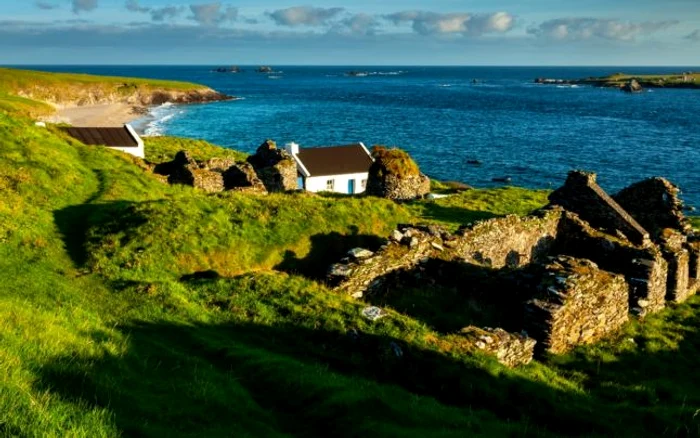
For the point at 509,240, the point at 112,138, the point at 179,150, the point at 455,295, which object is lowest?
the point at 455,295

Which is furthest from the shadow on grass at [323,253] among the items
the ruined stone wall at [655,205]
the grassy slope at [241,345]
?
the ruined stone wall at [655,205]

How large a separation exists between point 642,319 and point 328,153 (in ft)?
151

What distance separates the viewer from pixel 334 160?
63312 mm

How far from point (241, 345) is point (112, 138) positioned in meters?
55.4

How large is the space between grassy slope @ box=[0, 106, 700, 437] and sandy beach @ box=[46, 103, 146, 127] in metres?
120

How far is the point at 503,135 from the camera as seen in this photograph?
13800 cm

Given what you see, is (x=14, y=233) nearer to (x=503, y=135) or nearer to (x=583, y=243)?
(x=583, y=243)

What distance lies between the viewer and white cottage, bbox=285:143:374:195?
6003 centimetres

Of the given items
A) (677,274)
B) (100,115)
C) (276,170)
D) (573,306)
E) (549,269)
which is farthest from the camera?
(100,115)

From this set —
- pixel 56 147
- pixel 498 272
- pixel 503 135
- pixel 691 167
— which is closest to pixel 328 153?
pixel 56 147

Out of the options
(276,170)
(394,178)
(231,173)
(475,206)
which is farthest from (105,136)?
(475,206)

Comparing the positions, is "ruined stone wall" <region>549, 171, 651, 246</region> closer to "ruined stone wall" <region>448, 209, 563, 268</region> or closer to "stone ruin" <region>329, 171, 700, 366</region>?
"stone ruin" <region>329, 171, 700, 366</region>

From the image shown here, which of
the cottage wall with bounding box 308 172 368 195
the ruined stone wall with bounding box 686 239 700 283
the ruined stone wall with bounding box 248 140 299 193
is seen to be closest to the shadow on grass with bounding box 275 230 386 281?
the ruined stone wall with bounding box 686 239 700 283

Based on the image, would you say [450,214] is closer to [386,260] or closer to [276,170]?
[276,170]
